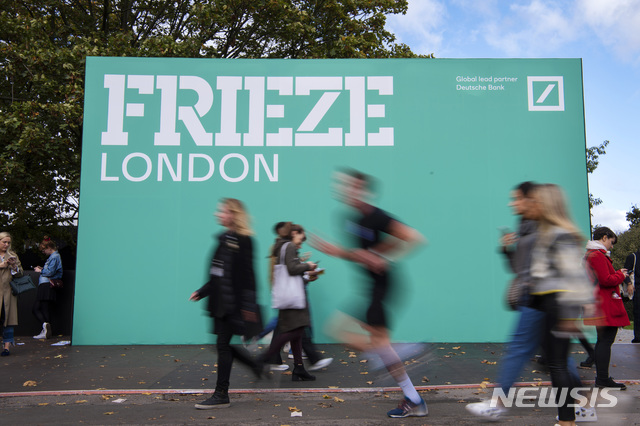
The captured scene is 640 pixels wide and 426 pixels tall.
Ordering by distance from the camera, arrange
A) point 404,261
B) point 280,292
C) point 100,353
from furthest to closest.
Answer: point 404,261 < point 100,353 < point 280,292

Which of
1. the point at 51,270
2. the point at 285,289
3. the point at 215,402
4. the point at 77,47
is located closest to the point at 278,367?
the point at 285,289

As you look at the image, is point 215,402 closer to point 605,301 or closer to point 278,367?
point 278,367

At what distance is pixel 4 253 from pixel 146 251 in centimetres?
211

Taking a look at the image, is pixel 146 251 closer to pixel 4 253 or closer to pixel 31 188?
pixel 4 253

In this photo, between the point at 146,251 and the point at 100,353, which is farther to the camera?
the point at 146,251

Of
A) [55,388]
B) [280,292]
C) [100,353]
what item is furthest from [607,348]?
[100,353]

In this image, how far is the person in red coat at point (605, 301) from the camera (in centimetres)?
570

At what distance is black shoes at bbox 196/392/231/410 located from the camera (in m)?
5.03

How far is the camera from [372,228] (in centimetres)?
454

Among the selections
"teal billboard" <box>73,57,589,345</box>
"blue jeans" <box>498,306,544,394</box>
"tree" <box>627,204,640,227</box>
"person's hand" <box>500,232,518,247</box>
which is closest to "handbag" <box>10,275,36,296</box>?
"teal billboard" <box>73,57,589,345</box>

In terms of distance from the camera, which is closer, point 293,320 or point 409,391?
point 409,391

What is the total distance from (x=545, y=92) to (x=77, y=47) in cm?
1082

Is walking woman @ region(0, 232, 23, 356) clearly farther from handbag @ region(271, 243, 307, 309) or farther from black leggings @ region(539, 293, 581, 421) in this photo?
black leggings @ region(539, 293, 581, 421)

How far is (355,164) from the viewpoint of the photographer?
938cm
